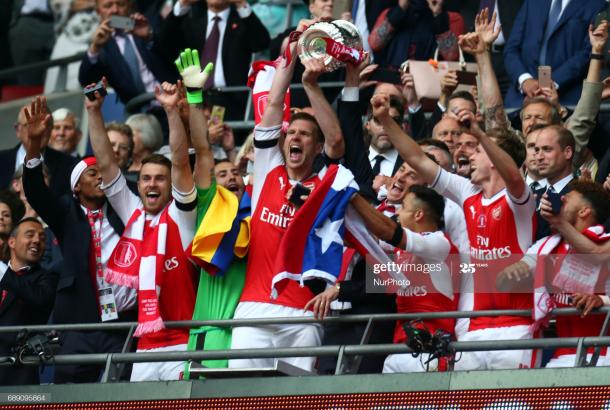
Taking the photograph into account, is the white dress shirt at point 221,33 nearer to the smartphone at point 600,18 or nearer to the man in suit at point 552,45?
the man in suit at point 552,45

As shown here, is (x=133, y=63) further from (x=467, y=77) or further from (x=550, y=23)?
(x=550, y=23)

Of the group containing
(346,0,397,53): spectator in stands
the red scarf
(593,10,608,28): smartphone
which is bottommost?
the red scarf

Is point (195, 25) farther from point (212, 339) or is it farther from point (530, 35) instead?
point (212, 339)

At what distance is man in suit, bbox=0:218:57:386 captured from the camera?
36.7 ft

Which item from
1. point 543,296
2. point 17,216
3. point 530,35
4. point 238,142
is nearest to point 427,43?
point 530,35

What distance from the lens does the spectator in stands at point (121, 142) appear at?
13.1 meters

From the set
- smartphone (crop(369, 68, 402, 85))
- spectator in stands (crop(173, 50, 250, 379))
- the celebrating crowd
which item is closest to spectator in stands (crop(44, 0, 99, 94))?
smartphone (crop(369, 68, 402, 85))

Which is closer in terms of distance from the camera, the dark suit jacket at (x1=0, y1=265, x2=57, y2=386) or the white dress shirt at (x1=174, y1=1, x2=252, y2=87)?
the dark suit jacket at (x1=0, y1=265, x2=57, y2=386)

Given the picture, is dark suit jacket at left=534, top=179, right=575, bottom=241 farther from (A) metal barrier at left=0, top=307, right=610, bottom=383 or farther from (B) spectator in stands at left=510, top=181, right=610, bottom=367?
(A) metal barrier at left=0, top=307, right=610, bottom=383

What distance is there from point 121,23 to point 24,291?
456 cm

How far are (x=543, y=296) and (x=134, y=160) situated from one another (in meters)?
5.14

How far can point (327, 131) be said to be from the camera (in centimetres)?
1058

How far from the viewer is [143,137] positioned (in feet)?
45.9

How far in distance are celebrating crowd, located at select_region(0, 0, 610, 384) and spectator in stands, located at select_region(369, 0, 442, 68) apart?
158 centimetres
